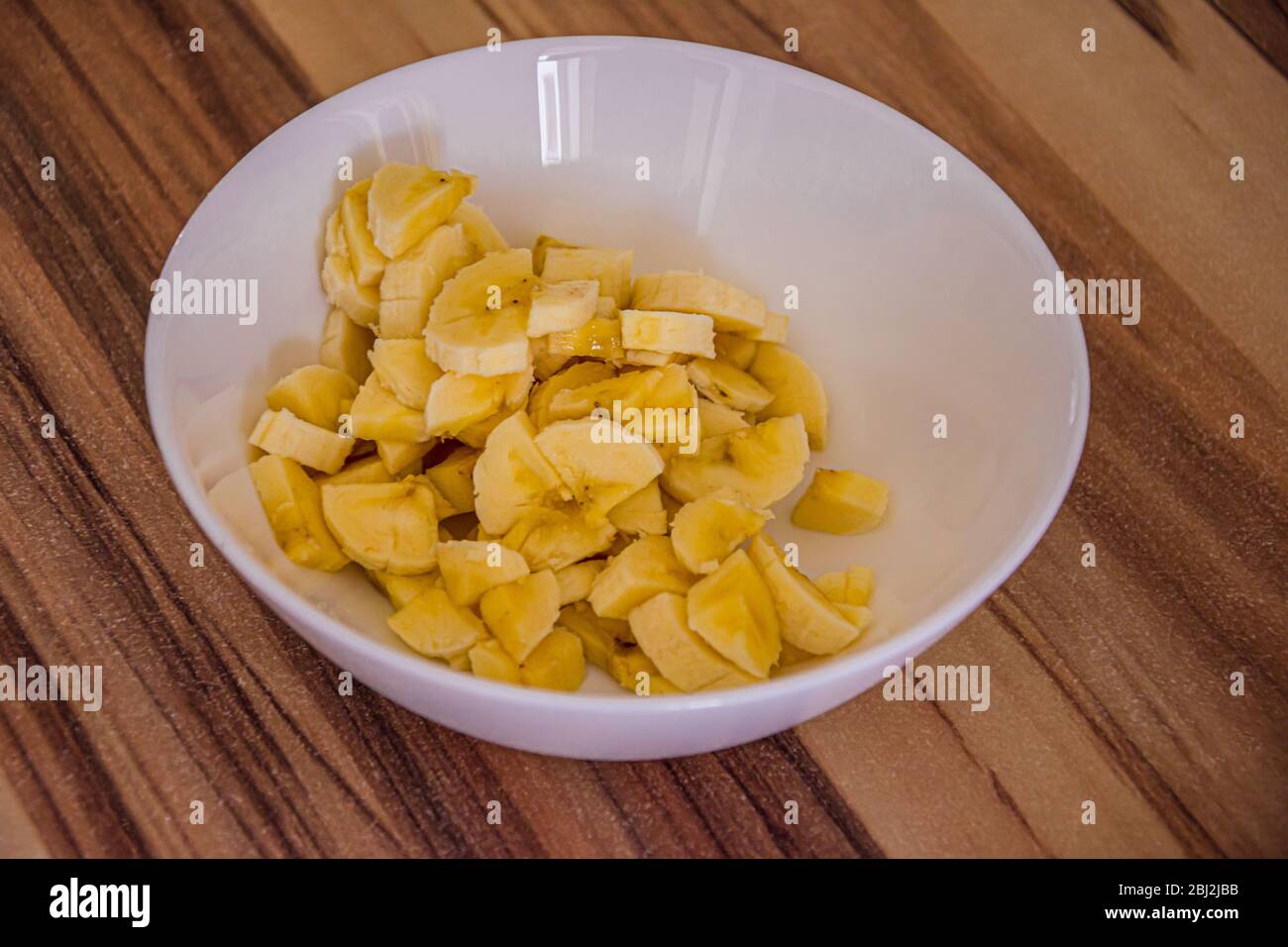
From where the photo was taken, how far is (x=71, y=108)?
151 cm

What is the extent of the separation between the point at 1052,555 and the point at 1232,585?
0.59 ft

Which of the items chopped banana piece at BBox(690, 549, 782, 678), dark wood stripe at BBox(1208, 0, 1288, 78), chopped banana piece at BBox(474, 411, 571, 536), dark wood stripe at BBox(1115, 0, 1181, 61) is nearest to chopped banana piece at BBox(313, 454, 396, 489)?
chopped banana piece at BBox(474, 411, 571, 536)

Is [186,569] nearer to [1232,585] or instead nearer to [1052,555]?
[1052,555]

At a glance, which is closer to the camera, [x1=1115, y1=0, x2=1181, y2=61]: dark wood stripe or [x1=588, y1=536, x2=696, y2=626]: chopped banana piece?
[x1=588, y1=536, x2=696, y2=626]: chopped banana piece

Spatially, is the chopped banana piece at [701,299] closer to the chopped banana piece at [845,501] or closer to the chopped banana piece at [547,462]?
the chopped banana piece at [547,462]

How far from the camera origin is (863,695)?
1.13 meters

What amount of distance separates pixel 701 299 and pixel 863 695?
15.9 inches

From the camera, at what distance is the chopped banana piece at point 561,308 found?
3.61ft

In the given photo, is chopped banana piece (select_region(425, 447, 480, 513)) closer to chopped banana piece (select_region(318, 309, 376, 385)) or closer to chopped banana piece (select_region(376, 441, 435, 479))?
chopped banana piece (select_region(376, 441, 435, 479))

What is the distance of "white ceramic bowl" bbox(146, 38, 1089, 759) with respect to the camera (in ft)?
3.14

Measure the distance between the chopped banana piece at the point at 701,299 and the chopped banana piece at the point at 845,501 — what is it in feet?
0.58

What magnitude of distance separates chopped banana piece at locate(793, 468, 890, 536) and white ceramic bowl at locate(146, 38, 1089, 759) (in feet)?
0.07

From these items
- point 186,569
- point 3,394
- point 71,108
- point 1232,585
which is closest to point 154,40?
point 71,108

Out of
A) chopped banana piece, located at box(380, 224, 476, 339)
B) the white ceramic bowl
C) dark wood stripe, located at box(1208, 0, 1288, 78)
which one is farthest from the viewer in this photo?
dark wood stripe, located at box(1208, 0, 1288, 78)
